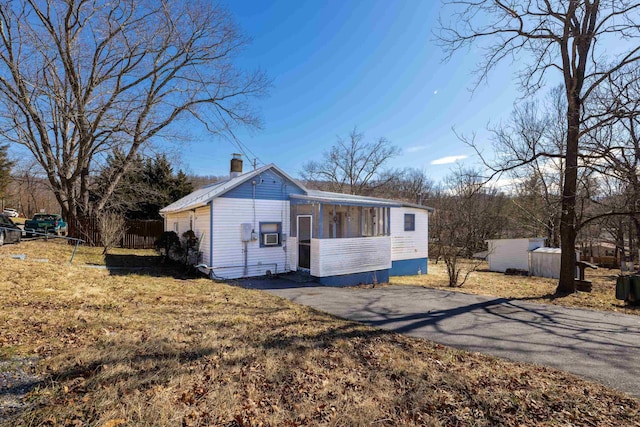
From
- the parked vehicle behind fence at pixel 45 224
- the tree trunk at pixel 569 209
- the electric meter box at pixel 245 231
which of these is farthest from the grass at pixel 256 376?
the parked vehicle behind fence at pixel 45 224

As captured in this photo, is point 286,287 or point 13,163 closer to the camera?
point 286,287

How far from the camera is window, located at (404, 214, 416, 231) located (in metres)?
16.4

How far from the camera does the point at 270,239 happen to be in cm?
1241

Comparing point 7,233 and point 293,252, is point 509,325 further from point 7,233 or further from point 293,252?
point 7,233

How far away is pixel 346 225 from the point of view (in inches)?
565

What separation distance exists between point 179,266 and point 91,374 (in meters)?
10.8

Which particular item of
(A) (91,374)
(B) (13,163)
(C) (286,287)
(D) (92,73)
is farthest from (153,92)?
(A) (91,374)

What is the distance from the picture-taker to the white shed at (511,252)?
61.1 ft

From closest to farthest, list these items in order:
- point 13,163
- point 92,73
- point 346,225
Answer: point 346,225, point 92,73, point 13,163

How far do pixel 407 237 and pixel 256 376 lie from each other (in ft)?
45.6

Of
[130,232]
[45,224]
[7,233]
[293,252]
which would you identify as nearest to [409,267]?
[293,252]

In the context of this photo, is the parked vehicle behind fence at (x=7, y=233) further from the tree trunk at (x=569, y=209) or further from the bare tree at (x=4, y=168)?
the tree trunk at (x=569, y=209)

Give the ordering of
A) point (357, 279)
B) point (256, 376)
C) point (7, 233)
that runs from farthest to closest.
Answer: point (7, 233)
point (357, 279)
point (256, 376)

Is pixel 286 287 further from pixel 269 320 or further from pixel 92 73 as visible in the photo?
pixel 92 73
